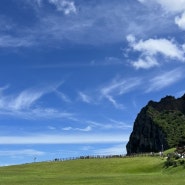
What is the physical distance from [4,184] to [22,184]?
3.11 meters

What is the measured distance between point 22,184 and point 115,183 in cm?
1352

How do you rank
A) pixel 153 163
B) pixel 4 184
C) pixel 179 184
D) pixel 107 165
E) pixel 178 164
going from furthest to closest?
pixel 107 165 → pixel 153 163 → pixel 178 164 → pixel 4 184 → pixel 179 184

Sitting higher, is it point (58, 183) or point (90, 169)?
point (90, 169)

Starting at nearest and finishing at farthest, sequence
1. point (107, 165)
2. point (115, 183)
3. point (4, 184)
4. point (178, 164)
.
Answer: point (115, 183)
point (4, 184)
point (178, 164)
point (107, 165)

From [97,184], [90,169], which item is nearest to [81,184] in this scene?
[97,184]

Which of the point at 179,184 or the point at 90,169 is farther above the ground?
the point at 90,169

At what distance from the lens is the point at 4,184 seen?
66875 mm

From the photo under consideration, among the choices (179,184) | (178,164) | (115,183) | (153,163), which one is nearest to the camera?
(179,184)

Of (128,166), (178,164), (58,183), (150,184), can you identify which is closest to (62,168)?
(128,166)

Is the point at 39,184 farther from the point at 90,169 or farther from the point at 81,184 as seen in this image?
the point at 90,169

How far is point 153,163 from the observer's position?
110562 mm

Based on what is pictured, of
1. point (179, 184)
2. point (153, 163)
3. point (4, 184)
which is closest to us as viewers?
point (179, 184)

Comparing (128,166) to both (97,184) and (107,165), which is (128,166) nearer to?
(107,165)

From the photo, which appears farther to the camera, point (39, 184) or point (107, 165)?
point (107, 165)
